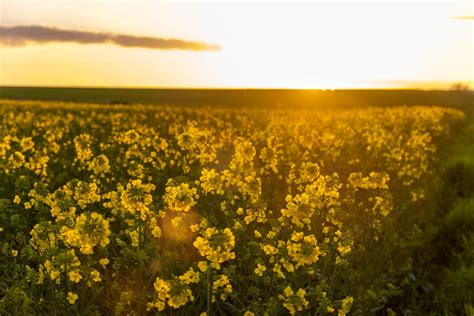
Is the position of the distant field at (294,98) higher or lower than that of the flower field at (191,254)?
higher

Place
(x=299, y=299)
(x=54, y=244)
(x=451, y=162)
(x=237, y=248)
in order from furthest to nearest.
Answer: (x=451, y=162) → (x=237, y=248) → (x=54, y=244) → (x=299, y=299)

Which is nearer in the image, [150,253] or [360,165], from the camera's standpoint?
[150,253]

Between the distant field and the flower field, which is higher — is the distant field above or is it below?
above

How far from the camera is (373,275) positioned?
705 cm

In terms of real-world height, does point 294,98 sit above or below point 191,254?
above

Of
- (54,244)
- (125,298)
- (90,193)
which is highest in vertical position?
(90,193)

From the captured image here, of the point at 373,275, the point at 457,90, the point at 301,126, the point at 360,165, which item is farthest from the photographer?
the point at 457,90

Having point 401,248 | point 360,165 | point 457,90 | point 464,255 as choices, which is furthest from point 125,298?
point 457,90

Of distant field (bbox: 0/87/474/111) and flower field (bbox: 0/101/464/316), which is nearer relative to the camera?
flower field (bbox: 0/101/464/316)

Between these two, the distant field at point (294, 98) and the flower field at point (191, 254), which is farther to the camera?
the distant field at point (294, 98)

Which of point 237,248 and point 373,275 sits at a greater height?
point 237,248

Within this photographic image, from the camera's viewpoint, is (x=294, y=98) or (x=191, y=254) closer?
(x=191, y=254)

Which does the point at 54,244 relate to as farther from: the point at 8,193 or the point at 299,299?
the point at 8,193

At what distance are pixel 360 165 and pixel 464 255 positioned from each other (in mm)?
4422
